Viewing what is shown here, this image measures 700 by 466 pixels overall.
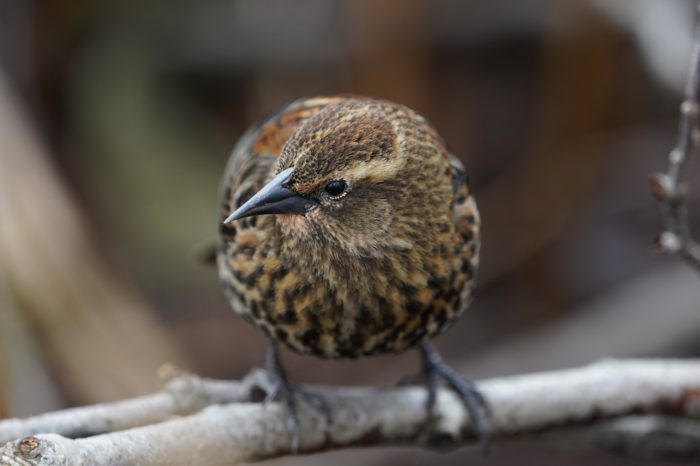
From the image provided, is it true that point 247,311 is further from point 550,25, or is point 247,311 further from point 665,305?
point 550,25

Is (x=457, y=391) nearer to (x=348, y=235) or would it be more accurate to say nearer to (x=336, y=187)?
(x=348, y=235)

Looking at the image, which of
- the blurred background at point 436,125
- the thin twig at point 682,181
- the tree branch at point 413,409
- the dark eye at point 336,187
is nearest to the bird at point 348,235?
the dark eye at point 336,187

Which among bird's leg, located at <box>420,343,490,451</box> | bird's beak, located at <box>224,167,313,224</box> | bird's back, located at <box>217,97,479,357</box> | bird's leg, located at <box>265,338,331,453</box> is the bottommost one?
bird's leg, located at <box>420,343,490,451</box>

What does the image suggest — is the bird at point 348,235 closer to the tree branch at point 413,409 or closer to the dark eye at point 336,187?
the dark eye at point 336,187

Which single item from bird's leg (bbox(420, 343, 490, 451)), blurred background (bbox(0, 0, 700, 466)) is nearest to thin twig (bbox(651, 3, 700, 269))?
bird's leg (bbox(420, 343, 490, 451))

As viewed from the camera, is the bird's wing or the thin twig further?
the bird's wing

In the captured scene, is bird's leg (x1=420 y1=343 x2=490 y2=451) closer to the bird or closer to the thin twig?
the bird

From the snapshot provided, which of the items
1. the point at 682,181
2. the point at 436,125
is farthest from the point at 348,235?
the point at 436,125

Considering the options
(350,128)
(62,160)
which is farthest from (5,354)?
(62,160)
